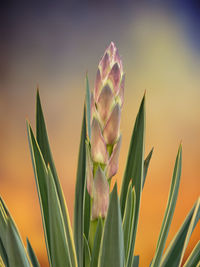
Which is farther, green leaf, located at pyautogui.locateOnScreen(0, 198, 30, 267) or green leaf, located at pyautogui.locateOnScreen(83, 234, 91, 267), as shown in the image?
Answer: green leaf, located at pyautogui.locateOnScreen(83, 234, 91, 267)

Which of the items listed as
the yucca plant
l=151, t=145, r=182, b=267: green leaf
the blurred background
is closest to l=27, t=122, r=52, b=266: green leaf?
the yucca plant

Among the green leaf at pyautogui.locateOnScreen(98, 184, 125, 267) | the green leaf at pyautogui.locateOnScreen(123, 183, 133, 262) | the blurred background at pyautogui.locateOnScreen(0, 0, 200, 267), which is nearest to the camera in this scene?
the green leaf at pyautogui.locateOnScreen(98, 184, 125, 267)

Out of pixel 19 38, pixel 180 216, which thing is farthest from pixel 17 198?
pixel 180 216

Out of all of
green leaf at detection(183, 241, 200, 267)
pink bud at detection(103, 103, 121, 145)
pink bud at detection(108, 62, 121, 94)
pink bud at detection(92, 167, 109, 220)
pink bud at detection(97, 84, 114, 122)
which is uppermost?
pink bud at detection(108, 62, 121, 94)

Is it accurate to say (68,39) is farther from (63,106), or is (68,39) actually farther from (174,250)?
(174,250)

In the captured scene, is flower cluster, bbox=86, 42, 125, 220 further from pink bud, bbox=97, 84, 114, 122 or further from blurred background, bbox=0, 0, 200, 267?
blurred background, bbox=0, 0, 200, 267

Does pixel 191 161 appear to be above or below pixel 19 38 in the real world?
below

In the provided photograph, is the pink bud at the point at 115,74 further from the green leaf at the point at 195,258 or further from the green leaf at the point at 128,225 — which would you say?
the green leaf at the point at 195,258
